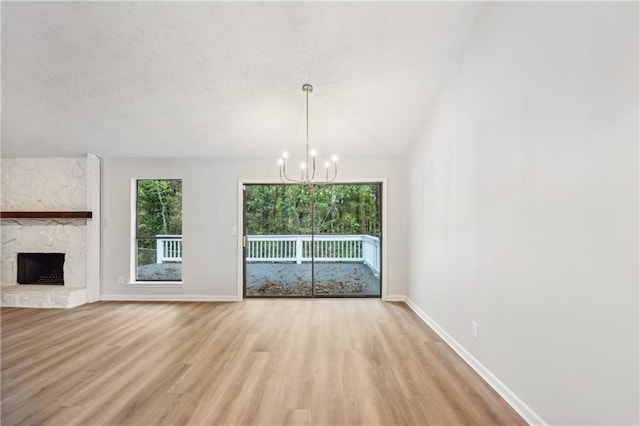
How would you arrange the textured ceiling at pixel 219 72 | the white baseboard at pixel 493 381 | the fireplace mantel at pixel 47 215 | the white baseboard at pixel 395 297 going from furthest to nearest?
1. the white baseboard at pixel 395 297
2. the fireplace mantel at pixel 47 215
3. the textured ceiling at pixel 219 72
4. the white baseboard at pixel 493 381

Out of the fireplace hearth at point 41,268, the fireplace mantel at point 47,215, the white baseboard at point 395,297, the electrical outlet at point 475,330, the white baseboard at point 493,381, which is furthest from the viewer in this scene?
the fireplace hearth at point 41,268

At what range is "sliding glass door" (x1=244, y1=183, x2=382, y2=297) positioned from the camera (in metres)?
5.15

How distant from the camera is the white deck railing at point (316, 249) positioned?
5.19m

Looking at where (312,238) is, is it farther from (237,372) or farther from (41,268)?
(41,268)

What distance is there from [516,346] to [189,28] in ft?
12.7

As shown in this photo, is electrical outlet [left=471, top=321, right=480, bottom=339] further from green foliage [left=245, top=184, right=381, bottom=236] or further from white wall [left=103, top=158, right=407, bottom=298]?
green foliage [left=245, top=184, right=381, bottom=236]

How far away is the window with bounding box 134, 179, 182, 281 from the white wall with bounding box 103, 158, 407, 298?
177 mm

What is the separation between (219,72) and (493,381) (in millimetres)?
3970

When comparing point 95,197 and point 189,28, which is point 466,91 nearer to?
point 189,28

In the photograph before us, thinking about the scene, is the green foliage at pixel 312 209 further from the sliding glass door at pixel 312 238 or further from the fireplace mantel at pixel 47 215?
the fireplace mantel at pixel 47 215

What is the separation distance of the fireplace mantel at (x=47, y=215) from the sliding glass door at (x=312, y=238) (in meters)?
2.61

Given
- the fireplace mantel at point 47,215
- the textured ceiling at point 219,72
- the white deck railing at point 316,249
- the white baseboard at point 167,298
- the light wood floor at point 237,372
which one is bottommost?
the white baseboard at point 167,298

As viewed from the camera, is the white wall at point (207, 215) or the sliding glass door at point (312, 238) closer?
the white wall at point (207, 215)

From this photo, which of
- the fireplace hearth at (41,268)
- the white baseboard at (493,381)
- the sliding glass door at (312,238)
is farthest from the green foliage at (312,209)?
the fireplace hearth at (41,268)
